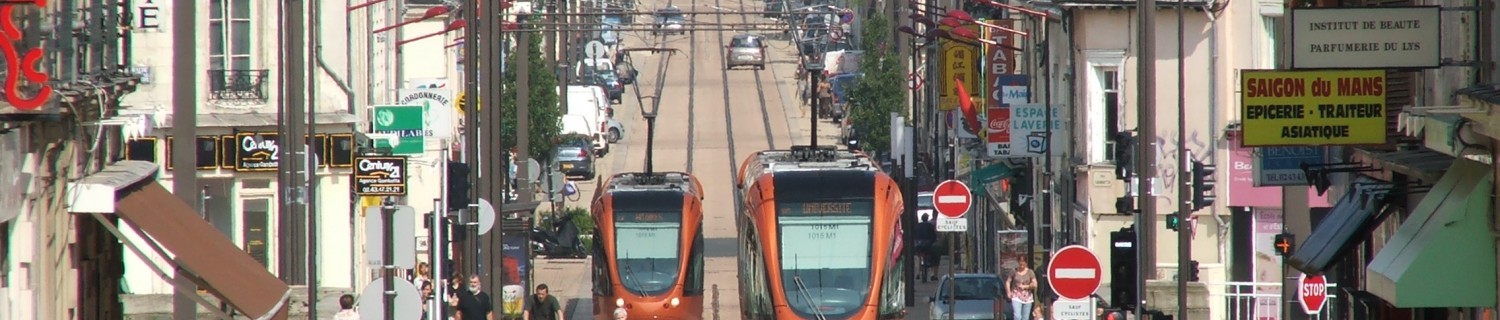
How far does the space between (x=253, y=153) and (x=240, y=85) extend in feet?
3.47

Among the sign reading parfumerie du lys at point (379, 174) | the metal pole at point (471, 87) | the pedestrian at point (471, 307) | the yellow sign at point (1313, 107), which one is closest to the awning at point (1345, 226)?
the yellow sign at point (1313, 107)

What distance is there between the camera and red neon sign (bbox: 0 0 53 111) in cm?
1380

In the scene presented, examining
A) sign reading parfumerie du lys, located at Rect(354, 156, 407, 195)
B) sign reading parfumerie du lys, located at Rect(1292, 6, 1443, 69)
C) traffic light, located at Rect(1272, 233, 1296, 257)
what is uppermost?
sign reading parfumerie du lys, located at Rect(1292, 6, 1443, 69)

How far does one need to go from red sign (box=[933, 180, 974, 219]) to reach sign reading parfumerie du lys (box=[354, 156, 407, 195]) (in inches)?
249

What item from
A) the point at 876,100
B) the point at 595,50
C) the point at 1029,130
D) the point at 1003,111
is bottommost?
the point at 1029,130

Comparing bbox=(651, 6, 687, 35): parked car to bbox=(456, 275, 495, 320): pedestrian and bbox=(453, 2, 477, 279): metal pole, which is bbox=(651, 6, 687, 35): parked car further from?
bbox=(456, 275, 495, 320): pedestrian

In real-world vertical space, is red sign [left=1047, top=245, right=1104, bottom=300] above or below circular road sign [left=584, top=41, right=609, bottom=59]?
below

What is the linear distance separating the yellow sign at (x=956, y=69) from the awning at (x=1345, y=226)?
94.6 ft

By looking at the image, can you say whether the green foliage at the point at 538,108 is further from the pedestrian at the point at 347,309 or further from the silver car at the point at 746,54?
the pedestrian at the point at 347,309

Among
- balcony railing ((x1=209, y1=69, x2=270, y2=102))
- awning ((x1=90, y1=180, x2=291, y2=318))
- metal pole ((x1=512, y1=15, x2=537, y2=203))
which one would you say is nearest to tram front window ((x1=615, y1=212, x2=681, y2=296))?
metal pole ((x1=512, y1=15, x2=537, y2=203))

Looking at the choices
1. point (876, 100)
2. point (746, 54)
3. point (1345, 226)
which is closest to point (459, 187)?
point (1345, 226)

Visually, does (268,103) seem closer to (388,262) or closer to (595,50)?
(388,262)

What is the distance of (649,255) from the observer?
3400 cm

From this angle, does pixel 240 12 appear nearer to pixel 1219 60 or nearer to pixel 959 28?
pixel 1219 60
